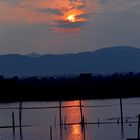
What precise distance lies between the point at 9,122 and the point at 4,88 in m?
28.7

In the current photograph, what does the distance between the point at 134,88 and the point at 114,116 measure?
28.9 m

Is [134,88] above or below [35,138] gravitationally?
above

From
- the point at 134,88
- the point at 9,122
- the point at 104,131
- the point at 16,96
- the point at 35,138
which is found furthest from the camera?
the point at 134,88

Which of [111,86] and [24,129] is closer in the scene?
[24,129]

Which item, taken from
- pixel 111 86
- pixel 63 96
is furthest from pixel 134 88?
pixel 63 96

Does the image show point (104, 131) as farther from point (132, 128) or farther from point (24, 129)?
point (24, 129)

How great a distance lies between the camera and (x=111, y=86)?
7175 cm

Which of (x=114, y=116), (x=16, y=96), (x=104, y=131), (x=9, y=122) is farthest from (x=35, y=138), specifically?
(x=16, y=96)

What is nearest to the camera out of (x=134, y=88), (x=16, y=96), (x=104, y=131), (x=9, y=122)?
(x=104, y=131)

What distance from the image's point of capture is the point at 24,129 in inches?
1284

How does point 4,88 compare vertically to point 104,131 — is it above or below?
above

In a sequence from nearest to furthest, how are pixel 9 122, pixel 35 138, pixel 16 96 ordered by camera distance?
1. pixel 35 138
2. pixel 9 122
3. pixel 16 96

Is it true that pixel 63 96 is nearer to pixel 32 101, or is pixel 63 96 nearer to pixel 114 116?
pixel 32 101

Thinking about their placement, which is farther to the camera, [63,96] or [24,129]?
[63,96]
